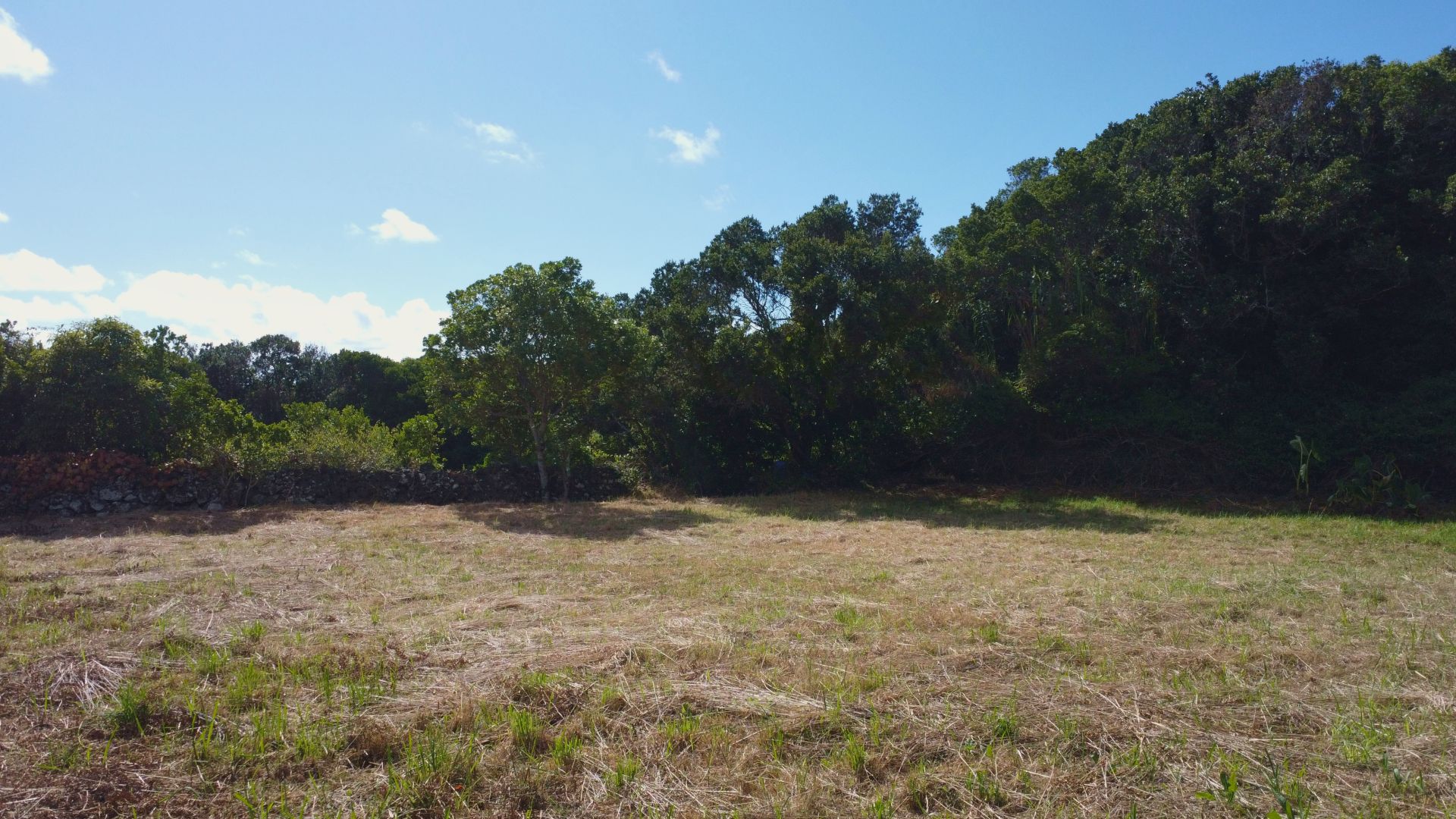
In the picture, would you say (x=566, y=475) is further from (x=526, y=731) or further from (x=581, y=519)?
(x=526, y=731)

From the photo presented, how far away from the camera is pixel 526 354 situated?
1338 centimetres

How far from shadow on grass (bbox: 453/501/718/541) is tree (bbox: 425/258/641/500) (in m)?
1.45

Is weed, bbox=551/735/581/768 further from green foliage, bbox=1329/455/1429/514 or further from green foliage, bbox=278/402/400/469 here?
green foliage, bbox=1329/455/1429/514

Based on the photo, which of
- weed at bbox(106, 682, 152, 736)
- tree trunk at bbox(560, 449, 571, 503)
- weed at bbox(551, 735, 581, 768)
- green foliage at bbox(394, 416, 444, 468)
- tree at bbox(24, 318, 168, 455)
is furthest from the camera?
green foliage at bbox(394, 416, 444, 468)

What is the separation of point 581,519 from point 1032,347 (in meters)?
9.66

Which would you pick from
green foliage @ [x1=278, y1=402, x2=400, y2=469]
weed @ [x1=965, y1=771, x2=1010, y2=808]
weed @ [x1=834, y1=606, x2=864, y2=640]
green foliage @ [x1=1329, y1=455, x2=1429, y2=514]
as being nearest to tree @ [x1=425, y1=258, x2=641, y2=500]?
green foliage @ [x1=278, y1=402, x2=400, y2=469]

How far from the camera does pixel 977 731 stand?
329cm

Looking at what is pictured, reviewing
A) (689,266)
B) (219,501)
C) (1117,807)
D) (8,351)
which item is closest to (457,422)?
(219,501)

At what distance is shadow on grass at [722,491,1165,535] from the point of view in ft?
37.4

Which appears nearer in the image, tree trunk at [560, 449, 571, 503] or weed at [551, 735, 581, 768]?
weed at [551, 735, 581, 768]

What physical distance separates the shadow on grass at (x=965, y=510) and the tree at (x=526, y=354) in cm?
357

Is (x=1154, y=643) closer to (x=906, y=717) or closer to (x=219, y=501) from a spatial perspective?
(x=906, y=717)

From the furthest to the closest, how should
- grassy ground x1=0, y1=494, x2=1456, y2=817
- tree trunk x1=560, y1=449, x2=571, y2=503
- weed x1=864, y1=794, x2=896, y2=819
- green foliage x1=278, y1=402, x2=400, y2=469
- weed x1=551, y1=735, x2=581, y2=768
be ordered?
tree trunk x1=560, y1=449, x2=571, y2=503 < green foliage x1=278, y1=402, x2=400, y2=469 < weed x1=551, y1=735, x2=581, y2=768 < grassy ground x1=0, y1=494, x2=1456, y2=817 < weed x1=864, y1=794, x2=896, y2=819

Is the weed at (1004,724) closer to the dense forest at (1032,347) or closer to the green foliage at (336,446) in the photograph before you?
the dense forest at (1032,347)
